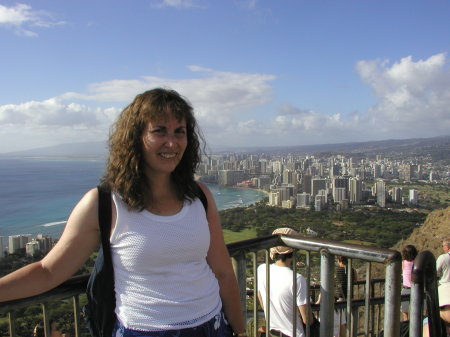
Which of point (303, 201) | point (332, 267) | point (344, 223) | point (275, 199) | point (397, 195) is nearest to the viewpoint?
point (332, 267)

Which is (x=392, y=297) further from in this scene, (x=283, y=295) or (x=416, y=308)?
(x=283, y=295)

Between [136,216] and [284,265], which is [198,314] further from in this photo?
[284,265]

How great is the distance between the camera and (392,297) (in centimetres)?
172

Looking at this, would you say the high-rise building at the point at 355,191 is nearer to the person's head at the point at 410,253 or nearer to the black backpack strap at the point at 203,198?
the person's head at the point at 410,253

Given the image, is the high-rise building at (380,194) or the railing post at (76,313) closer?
the railing post at (76,313)

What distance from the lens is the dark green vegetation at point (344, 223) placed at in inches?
803

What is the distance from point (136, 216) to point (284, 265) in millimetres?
1627

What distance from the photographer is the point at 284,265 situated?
2707 millimetres

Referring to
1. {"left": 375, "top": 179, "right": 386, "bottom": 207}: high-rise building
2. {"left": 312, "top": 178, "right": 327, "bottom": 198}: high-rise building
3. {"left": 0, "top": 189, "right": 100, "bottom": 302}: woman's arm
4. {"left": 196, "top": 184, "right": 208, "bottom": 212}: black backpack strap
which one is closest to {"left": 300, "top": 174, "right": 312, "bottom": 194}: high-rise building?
{"left": 312, "top": 178, "right": 327, "bottom": 198}: high-rise building

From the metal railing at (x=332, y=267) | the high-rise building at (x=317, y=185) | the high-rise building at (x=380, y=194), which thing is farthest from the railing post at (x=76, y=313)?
Answer: the high-rise building at (x=317, y=185)

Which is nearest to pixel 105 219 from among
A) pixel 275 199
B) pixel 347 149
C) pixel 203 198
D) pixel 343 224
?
pixel 203 198

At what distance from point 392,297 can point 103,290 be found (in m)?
1.23

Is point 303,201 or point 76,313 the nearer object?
point 76,313

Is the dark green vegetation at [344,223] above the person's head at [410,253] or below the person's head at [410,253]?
below
